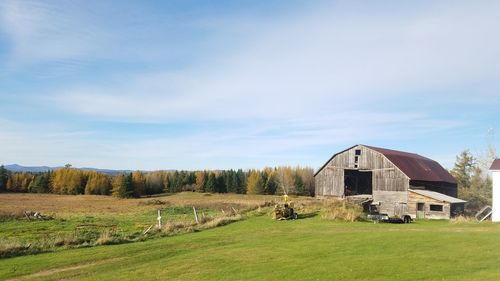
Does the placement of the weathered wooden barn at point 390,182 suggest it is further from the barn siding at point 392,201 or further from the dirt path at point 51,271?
the dirt path at point 51,271

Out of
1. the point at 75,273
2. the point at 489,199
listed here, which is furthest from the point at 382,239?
the point at 489,199

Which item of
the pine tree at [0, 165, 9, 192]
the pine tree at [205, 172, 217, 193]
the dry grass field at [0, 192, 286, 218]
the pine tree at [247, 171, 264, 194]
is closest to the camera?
the dry grass field at [0, 192, 286, 218]

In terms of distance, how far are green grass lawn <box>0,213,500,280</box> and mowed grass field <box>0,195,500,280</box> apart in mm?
32

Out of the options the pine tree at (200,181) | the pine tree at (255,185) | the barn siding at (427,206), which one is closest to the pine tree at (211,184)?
the pine tree at (200,181)

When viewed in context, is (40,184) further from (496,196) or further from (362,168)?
(496,196)

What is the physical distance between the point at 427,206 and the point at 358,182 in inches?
519

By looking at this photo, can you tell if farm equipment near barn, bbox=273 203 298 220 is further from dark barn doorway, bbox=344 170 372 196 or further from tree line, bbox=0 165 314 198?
tree line, bbox=0 165 314 198

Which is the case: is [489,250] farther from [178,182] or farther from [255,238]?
[178,182]

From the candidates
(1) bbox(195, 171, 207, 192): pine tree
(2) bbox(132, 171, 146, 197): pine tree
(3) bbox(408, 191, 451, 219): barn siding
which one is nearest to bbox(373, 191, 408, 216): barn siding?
(3) bbox(408, 191, 451, 219): barn siding

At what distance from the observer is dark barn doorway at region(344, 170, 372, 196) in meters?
58.4

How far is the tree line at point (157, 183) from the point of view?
130 metres

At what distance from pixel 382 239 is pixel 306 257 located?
6.31m

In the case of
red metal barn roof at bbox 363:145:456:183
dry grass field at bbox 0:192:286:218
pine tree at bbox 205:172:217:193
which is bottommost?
dry grass field at bbox 0:192:286:218

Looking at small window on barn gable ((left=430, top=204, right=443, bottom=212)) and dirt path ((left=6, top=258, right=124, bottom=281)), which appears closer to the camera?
dirt path ((left=6, top=258, right=124, bottom=281))
